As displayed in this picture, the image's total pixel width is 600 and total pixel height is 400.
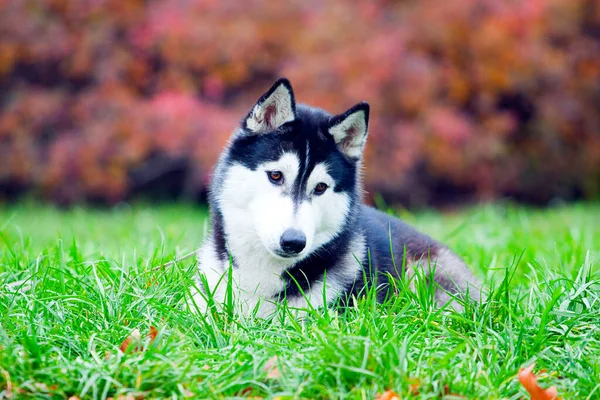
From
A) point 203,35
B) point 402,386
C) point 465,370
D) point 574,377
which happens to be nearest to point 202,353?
point 402,386

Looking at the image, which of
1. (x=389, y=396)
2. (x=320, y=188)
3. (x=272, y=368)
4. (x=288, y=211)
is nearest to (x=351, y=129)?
(x=320, y=188)

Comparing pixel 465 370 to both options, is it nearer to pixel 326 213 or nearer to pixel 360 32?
pixel 326 213

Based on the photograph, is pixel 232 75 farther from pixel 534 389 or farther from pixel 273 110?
pixel 534 389

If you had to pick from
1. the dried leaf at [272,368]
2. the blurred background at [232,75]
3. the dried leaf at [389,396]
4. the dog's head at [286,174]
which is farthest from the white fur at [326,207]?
the blurred background at [232,75]

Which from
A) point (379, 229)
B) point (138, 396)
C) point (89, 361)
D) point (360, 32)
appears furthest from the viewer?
point (360, 32)

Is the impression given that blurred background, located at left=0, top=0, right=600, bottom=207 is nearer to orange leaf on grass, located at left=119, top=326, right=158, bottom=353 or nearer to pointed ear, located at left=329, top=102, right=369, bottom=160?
pointed ear, located at left=329, top=102, right=369, bottom=160

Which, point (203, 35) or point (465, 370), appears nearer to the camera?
point (465, 370)

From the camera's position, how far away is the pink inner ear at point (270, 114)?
12.3ft

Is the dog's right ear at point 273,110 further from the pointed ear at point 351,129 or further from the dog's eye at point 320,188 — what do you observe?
the dog's eye at point 320,188

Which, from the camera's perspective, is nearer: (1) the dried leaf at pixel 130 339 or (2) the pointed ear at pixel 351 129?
(1) the dried leaf at pixel 130 339

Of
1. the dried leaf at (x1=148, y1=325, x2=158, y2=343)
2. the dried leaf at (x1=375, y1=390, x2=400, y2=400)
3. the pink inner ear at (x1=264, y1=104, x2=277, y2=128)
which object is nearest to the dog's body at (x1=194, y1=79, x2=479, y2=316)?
the pink inner ear at (x1=264, y1=104, x2=277, y2=128)

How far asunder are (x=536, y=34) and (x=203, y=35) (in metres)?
5.42

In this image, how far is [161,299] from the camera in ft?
11.8

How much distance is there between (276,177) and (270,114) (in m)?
0.38
